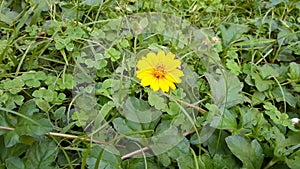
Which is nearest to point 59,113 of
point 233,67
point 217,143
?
point 217,143

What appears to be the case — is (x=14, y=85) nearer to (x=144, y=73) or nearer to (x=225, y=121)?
(x=144, y=73)

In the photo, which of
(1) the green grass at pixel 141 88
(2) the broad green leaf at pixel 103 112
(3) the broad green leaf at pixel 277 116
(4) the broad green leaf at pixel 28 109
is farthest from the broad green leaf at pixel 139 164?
(3) the broad green leaf at pixel 277 116

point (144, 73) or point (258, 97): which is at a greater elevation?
point (144, 73)

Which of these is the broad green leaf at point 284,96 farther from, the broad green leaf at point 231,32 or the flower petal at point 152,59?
the flower petal at point 152,59

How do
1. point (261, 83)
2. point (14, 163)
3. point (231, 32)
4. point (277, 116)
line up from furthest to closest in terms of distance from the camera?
point (231, 32) → point (261, 83) → point (277, 116) → point (14, 163)

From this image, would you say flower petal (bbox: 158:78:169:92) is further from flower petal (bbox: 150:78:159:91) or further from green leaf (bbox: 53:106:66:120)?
green leaf (bbox: 53:106:66:120)

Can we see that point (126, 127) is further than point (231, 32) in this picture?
No

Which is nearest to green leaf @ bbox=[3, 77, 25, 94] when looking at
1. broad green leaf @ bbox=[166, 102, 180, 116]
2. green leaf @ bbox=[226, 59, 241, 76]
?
broad green leaf @ bbox=[166, 102, 180, 116]
